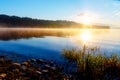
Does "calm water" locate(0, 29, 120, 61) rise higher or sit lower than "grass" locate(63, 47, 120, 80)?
lower

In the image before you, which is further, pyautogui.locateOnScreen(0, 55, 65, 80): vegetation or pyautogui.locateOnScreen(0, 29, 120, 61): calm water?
pyautogui.locateOnScreen(0, 29, 120, 61): calm water

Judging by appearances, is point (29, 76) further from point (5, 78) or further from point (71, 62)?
point (71, 62)

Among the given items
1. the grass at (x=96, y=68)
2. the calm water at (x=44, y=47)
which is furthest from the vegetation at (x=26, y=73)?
the calm water at (x=44, y=47)

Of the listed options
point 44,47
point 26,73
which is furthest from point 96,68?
point 44,47

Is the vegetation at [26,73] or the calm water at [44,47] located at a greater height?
the vegetation at [26,73]

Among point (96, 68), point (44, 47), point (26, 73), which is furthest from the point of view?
point (44, 47)

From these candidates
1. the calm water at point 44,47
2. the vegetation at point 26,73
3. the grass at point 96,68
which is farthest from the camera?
the calm water at point 44,47

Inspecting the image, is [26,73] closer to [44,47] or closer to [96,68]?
[96,68]

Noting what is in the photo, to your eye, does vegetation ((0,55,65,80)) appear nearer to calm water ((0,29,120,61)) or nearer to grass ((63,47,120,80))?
grass ((63,47,120,80))

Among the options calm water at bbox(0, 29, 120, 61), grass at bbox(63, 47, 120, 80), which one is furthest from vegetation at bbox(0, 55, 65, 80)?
calm water at bbox(0, 29, 120, 61)

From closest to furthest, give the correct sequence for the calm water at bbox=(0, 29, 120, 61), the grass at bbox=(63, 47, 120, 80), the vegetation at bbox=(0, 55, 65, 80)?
the vegetation at bbox=(0, 55, 65, 80) → the grass at bbox=(63, 47, 120, 80) → the calm water at bbox=(0, 29, 120, 61)

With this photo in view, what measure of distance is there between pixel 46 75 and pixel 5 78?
3.06m

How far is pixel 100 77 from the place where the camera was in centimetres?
1739

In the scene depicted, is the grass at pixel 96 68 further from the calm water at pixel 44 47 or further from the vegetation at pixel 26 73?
the calm water at pixel 44 47
